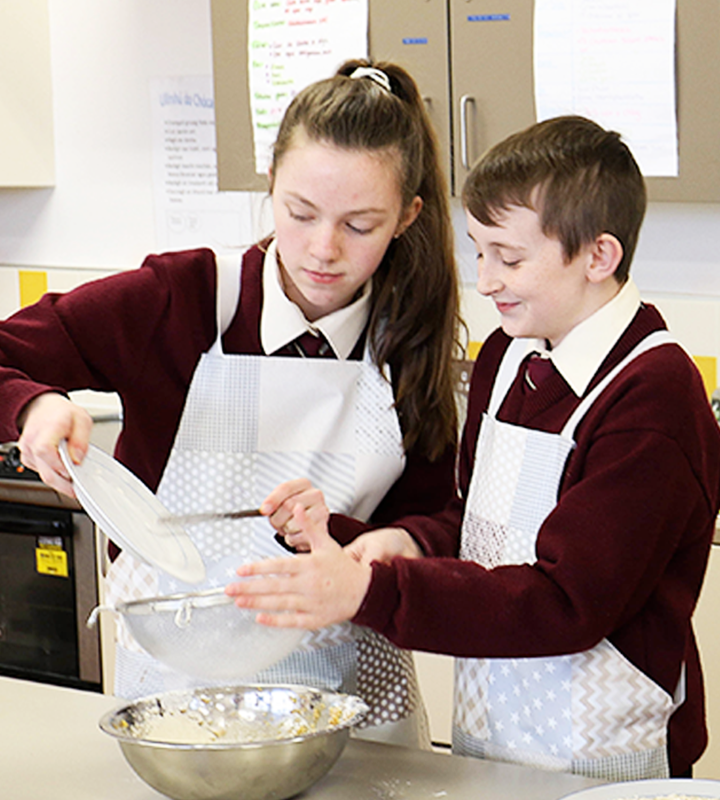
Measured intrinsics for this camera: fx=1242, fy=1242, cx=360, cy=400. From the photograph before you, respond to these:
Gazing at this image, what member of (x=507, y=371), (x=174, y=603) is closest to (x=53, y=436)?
(x=174, y=603)

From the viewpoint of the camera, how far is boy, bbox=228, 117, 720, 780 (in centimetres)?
121

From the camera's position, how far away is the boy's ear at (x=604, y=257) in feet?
4.25

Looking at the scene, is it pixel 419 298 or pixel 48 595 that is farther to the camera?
pixel 48 595

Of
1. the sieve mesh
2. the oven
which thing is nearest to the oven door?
the oven

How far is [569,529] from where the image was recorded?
4.03ft

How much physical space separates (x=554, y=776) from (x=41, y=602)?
74.1 inches

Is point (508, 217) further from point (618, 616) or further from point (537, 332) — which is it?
point (618, 616)

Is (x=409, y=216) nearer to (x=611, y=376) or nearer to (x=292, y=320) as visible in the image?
(x=292, y=320)

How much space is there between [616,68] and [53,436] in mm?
1550

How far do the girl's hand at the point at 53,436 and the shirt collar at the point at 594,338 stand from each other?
0.51 m

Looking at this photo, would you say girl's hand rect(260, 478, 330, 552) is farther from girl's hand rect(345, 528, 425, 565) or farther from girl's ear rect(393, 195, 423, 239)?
girl's ear rect(393, 195, 423, 239)

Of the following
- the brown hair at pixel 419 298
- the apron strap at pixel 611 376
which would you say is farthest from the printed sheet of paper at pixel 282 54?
the apron strap at pixel 611 376

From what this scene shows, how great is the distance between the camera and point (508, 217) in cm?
131

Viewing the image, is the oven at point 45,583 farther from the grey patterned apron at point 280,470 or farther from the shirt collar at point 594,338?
the shirt collar at point 594,338
